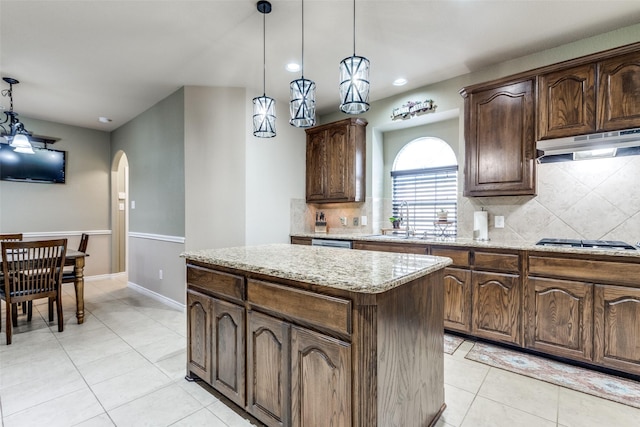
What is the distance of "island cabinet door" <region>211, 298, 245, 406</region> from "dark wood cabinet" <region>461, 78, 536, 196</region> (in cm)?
255

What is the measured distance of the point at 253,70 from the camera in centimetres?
340

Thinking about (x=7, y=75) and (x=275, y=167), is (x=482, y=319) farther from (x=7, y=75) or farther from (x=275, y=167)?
(x=7, y=75)

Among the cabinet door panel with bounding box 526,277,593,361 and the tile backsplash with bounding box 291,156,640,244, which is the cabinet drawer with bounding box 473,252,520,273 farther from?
the tile backsplash with bounding box 291,156,640,244

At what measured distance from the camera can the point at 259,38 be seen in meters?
2.77

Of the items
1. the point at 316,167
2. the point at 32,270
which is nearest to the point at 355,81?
the point at 316,167

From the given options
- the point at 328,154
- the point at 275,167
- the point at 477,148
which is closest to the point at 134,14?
the point at 275,167

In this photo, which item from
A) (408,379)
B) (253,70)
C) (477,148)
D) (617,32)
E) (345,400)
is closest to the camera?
(345,400)

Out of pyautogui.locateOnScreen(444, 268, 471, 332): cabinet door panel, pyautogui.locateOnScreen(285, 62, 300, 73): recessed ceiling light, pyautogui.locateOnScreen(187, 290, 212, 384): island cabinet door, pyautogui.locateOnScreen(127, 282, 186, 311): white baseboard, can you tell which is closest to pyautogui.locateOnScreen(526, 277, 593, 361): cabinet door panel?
pyautogui.locateOnScreen(444, 268, 471, 332): cabinet door panel

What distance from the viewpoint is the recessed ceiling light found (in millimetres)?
3259

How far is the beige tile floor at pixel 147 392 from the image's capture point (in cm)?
184

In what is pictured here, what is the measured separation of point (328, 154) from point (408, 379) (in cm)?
332

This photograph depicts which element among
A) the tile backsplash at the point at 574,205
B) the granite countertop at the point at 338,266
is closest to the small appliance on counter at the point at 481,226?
the tile backsplash at the point at 574,205

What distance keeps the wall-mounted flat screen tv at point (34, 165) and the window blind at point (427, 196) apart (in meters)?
5.43

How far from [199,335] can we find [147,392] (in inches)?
20.6
